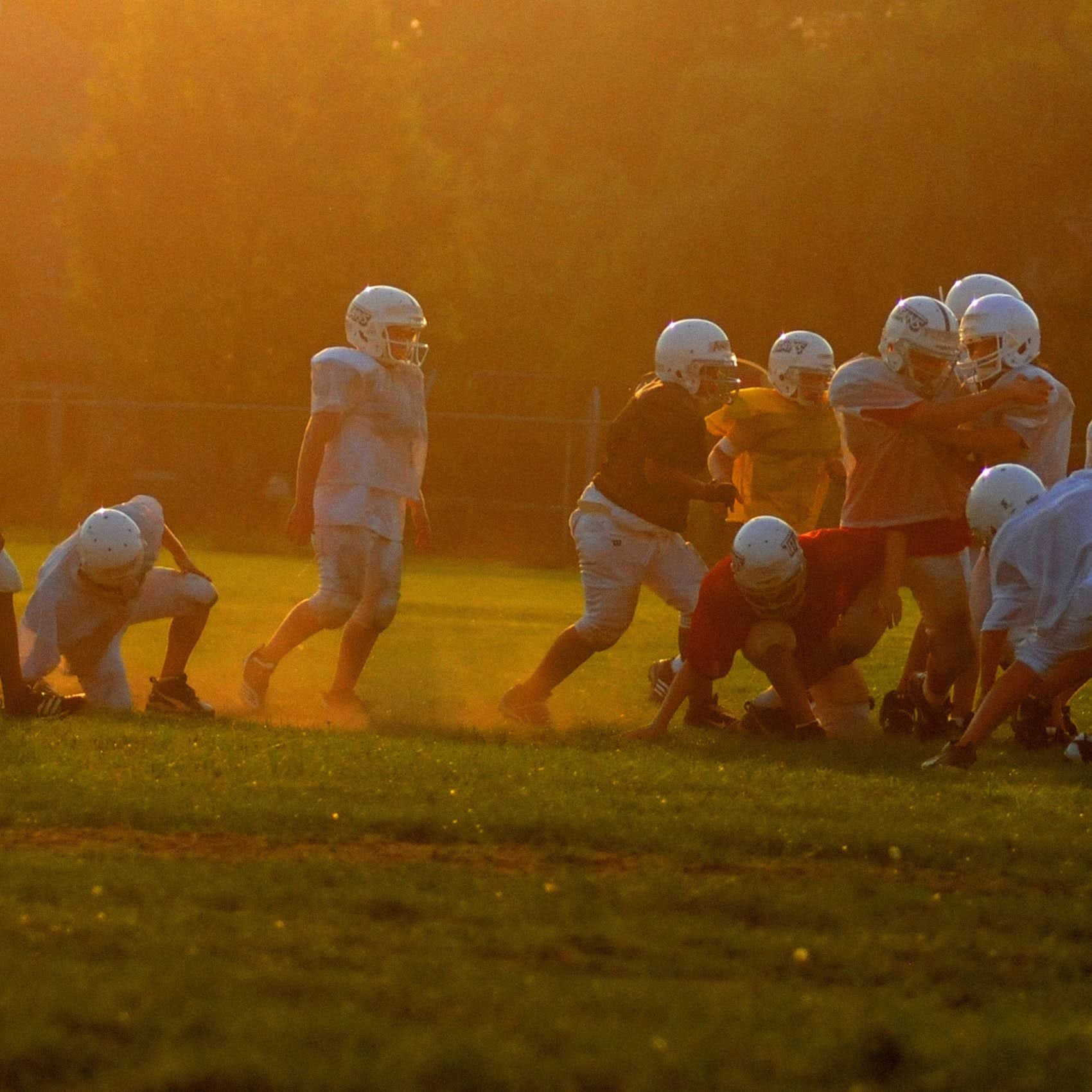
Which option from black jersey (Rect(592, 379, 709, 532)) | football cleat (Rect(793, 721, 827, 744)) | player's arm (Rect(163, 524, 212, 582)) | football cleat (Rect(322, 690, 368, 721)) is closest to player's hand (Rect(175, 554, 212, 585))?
player's arm (Rect(163, 524, 212, 582))

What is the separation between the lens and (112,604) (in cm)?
917

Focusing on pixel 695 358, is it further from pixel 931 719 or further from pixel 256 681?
pixel 256 681

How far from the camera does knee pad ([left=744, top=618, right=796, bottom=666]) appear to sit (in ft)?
27.8

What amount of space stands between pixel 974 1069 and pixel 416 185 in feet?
101

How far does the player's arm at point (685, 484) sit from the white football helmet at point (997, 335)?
3.99 ft

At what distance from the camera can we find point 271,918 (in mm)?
4949

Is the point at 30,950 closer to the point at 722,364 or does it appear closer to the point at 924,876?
the point at 924,876

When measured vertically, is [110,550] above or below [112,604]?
above

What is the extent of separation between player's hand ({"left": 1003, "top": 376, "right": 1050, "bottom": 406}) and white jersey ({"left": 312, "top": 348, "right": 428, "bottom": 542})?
287 cm

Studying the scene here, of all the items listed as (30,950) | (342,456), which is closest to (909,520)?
(342,456)

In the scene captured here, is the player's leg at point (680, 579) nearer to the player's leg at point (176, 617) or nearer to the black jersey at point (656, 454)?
the black jersey at point (656, 454)

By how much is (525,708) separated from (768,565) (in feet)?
5.63

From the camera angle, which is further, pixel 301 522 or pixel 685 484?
pixel 301 522

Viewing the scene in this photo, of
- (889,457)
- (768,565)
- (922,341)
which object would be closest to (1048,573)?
(768,565)
